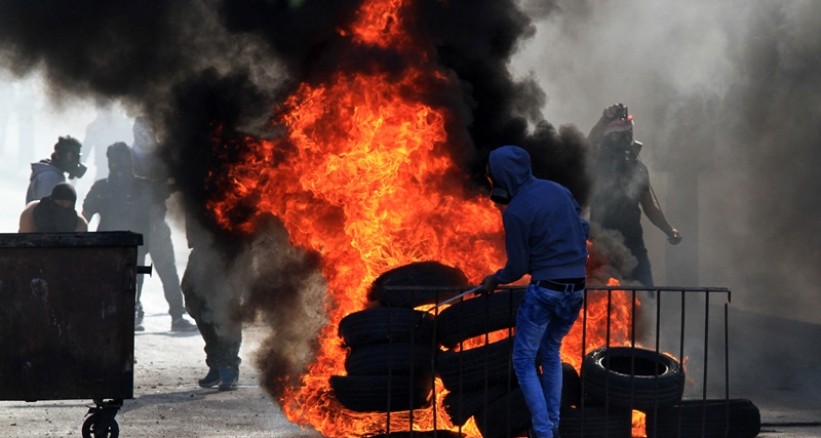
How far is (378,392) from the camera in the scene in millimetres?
8258

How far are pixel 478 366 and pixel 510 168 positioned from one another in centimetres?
137

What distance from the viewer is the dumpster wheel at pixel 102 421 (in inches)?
319

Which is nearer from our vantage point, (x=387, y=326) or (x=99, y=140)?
(x=387, y=326)

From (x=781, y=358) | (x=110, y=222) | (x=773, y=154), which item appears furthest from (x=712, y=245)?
(x=110, y=222)

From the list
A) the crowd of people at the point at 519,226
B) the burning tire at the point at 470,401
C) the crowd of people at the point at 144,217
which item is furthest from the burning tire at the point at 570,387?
the crowd of people at the point at 144,217

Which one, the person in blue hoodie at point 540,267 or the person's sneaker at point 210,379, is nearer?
the person in blue hoodie at point 540,267

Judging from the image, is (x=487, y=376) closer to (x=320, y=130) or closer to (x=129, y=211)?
(x=320, y=130)

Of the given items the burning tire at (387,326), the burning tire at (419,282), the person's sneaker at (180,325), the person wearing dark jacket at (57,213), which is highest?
the person wearing dark jacket at (57,213)

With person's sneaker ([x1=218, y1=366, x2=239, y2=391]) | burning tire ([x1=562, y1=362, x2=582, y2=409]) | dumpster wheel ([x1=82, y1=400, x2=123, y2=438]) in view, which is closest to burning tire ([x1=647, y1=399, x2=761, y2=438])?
burning tire ([x1=562, y1=362, x2=582, y2=409])

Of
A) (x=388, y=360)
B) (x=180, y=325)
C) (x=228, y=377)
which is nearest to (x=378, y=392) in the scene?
(x=388, y=360)

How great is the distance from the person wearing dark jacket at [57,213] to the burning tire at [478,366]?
5.68 metres

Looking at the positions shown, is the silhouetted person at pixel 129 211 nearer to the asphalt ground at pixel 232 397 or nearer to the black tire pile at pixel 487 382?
the asphalt ground at pixel 232 397

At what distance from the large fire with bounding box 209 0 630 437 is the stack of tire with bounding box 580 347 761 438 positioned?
0.87 metres

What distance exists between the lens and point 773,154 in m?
Answer: 18.4
